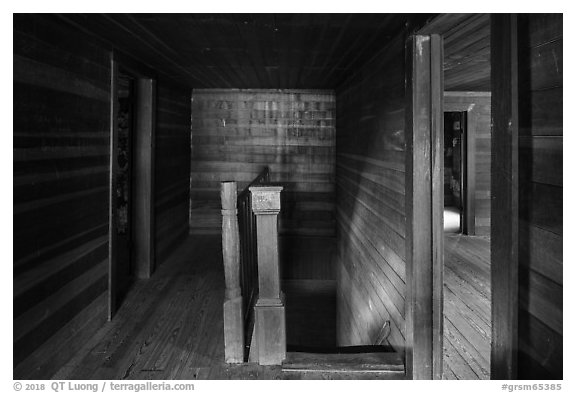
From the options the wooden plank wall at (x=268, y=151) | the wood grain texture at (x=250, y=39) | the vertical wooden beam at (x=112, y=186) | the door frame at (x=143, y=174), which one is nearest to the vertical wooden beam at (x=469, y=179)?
the wooden plank wall at (x=268, y=151)

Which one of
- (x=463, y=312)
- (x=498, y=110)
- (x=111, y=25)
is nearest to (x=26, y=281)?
(x=111, y=25)

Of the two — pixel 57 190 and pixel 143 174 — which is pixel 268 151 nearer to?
pixel 143 174

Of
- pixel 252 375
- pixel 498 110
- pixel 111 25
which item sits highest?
pixel 111 25

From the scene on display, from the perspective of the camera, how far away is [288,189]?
7.57 m

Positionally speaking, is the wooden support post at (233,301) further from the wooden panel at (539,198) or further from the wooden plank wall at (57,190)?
the wooden panel at (539,198)

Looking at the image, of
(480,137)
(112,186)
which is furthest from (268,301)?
(480,137)

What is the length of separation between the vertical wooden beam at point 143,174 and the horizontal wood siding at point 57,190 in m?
1.30

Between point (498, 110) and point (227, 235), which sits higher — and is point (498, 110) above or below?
above

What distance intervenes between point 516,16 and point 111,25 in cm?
287

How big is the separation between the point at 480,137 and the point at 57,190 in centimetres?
669

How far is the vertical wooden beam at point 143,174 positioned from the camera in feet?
16.8

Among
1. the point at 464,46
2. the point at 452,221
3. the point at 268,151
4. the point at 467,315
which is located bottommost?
the point at 467,315

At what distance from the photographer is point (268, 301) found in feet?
10.1

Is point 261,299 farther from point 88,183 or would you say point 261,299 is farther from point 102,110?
point 102,110
